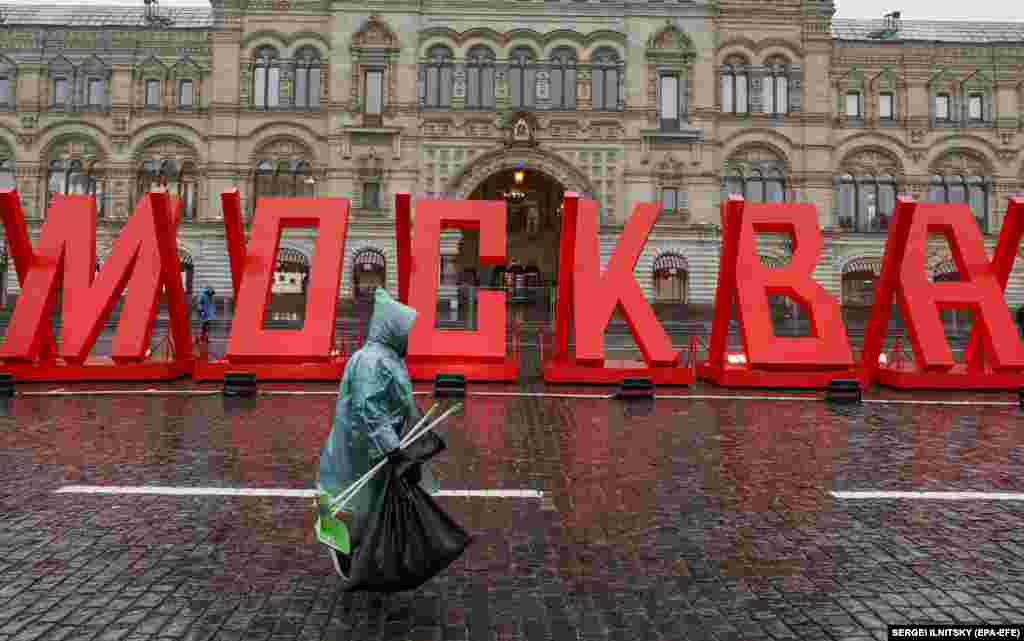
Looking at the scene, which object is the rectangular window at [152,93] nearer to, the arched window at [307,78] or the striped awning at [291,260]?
the arched window at [307,78]

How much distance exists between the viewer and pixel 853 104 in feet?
122

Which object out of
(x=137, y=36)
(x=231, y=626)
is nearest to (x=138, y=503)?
(x=231, y=626)

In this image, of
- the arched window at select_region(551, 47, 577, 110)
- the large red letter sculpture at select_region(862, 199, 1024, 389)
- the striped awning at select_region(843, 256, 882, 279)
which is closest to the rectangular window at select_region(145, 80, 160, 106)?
the arched window at select_region(551, 47, 577, 110)

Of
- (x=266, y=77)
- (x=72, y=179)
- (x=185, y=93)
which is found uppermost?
(x=266, y=77)

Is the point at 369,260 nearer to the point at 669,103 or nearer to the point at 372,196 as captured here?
the point at 372,196

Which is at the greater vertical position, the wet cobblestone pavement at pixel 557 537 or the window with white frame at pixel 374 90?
the window with white frame at pixel 374 90

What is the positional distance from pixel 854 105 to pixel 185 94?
3575cm

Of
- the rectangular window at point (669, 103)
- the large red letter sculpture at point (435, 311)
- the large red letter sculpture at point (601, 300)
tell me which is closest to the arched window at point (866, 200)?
the rectangular window at point (669, 103)

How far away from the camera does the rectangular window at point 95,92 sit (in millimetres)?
35844

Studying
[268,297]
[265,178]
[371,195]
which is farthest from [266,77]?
[268,297]

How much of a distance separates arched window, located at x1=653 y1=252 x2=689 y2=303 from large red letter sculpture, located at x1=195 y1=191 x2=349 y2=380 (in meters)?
24.4

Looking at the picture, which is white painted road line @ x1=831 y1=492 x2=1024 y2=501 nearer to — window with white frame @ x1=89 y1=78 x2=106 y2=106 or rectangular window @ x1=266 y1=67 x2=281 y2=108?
rectangular window @ x1=266 y1=67 x2=281 y2=108

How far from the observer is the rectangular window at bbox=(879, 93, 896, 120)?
37000 millimetres

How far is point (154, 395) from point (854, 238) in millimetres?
35450
